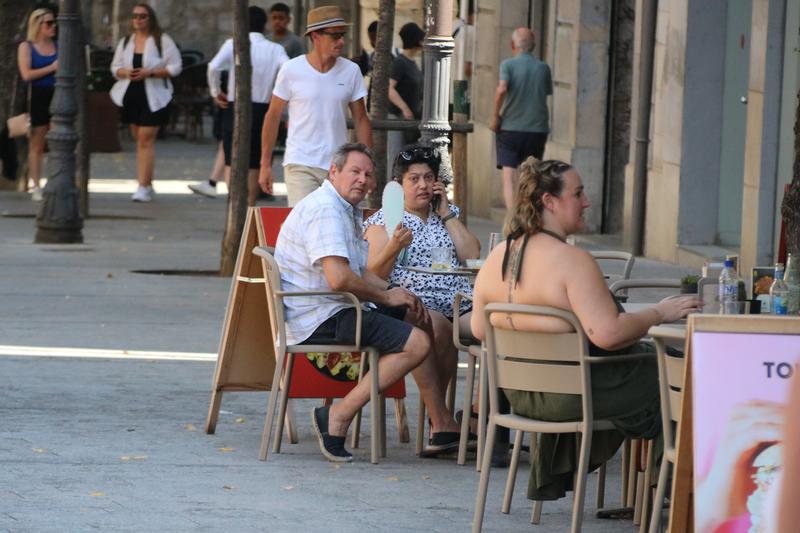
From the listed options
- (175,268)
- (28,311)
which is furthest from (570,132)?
(28,311)

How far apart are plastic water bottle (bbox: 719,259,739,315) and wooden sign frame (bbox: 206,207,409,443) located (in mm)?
2319

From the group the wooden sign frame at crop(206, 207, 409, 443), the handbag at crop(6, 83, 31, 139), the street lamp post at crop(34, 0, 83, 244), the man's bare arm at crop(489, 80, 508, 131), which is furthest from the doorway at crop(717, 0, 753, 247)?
the handbag at crop(6, 83, 31, 139)

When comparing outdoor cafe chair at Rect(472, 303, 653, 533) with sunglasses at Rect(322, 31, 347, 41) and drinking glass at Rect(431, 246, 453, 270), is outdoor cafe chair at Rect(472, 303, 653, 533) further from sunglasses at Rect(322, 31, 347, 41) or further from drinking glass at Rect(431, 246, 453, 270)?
sunglasses at Rect(322, 31, 347, 41)

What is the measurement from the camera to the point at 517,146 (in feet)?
58.0

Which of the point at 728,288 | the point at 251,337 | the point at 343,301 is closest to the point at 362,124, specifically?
the point at 251,337

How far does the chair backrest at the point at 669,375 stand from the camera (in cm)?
552

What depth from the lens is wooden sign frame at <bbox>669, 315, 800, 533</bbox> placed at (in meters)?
4.82

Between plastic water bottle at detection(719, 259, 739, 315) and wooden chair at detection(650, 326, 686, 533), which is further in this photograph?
plastic water bottle at detection(719, 259, 739, 315)

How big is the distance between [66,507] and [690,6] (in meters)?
9.66

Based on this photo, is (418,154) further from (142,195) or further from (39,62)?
(142,195)

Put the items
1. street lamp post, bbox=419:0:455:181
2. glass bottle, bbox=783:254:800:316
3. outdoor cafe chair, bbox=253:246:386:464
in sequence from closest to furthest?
glass bottle, bbox=783:254:800:316, outdoor cafe chair, bbox=253:246:386:464, street lamp post, bbox=419:0:455:181

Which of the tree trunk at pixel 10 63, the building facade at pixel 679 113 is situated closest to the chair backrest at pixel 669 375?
the building facade at pixel 679 113

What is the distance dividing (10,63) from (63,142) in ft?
17.7

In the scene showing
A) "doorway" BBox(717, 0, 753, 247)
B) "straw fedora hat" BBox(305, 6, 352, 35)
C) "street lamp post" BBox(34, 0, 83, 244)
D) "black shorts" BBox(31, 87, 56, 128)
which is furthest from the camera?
"black shorts" BBox(31, 87, 56, 128)
